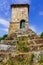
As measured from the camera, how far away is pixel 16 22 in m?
13.6

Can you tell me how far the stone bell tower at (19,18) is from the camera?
13480mm

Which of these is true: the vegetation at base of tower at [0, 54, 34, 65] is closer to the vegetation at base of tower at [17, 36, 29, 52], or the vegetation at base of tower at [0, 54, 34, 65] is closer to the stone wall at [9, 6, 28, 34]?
the vegetation at base of tower at [17, 36, 29, 52]

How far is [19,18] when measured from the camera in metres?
13.6

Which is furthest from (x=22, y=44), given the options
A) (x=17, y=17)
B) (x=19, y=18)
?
(x=17, y=17)

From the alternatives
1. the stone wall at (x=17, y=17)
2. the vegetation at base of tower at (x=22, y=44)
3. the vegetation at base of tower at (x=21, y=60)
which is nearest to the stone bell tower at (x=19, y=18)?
the stone wall at (x=17, y=17)

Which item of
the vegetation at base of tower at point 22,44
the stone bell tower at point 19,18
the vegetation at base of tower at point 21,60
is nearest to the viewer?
the vegetation at base of tower at point 21,60

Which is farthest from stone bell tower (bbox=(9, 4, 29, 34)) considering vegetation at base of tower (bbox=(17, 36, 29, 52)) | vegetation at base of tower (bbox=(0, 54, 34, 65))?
→ vegetation at base of tower (bbox=(0, 54, 34, 65))

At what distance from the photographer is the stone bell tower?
1348cm

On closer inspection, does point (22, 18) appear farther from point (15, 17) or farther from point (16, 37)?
point (16, 37)

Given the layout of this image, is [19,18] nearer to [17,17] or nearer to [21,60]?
[17,17]

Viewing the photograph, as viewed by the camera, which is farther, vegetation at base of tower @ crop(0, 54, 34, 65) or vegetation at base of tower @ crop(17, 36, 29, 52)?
vegetation at base of tower @ crop(17, 36, 29, 52)

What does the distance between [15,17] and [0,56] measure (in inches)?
211

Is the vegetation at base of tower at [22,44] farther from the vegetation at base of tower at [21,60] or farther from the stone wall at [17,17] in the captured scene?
the stone wall at [17,17]

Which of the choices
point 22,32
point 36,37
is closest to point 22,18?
point 22,32
